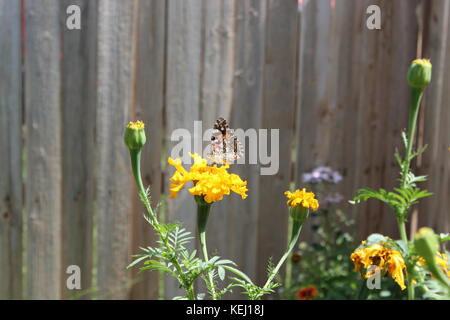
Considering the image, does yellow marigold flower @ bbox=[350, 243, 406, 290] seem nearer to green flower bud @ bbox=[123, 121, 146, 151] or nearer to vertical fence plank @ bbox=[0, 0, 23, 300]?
green flower bud @ bbox=[123, 121, 146, 151]

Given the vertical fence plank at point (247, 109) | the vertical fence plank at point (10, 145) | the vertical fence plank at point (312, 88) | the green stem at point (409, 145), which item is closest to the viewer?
the green stem at point (409, 145)

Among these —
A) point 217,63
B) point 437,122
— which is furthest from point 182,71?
point 437,122

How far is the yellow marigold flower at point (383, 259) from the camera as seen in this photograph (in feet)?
3.21

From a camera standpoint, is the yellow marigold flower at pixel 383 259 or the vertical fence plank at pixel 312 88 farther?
the vertical fence plank at pixel 312 88

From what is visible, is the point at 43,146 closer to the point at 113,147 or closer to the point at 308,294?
the point at 113,147

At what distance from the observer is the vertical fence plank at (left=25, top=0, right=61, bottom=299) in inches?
86.6

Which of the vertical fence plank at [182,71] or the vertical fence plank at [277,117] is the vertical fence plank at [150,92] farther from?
the vertical fence plank at [277,117]

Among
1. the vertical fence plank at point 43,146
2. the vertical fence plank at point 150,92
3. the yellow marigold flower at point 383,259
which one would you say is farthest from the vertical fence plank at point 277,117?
the yellow marigold flower at point 383,259

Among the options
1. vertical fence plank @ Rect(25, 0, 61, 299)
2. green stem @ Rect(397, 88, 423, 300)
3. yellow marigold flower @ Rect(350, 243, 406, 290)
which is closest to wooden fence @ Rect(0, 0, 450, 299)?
vertical fence plank @ Rect(25, 0, 61, 299)

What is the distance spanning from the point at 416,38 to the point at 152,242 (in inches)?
64.0

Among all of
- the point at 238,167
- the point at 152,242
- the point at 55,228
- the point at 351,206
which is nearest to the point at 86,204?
the point at 55,228

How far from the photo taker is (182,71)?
7.66 feet

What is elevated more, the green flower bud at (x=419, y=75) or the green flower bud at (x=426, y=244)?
the green flower bud at (x=419, y=75)

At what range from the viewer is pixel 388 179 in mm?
2818
